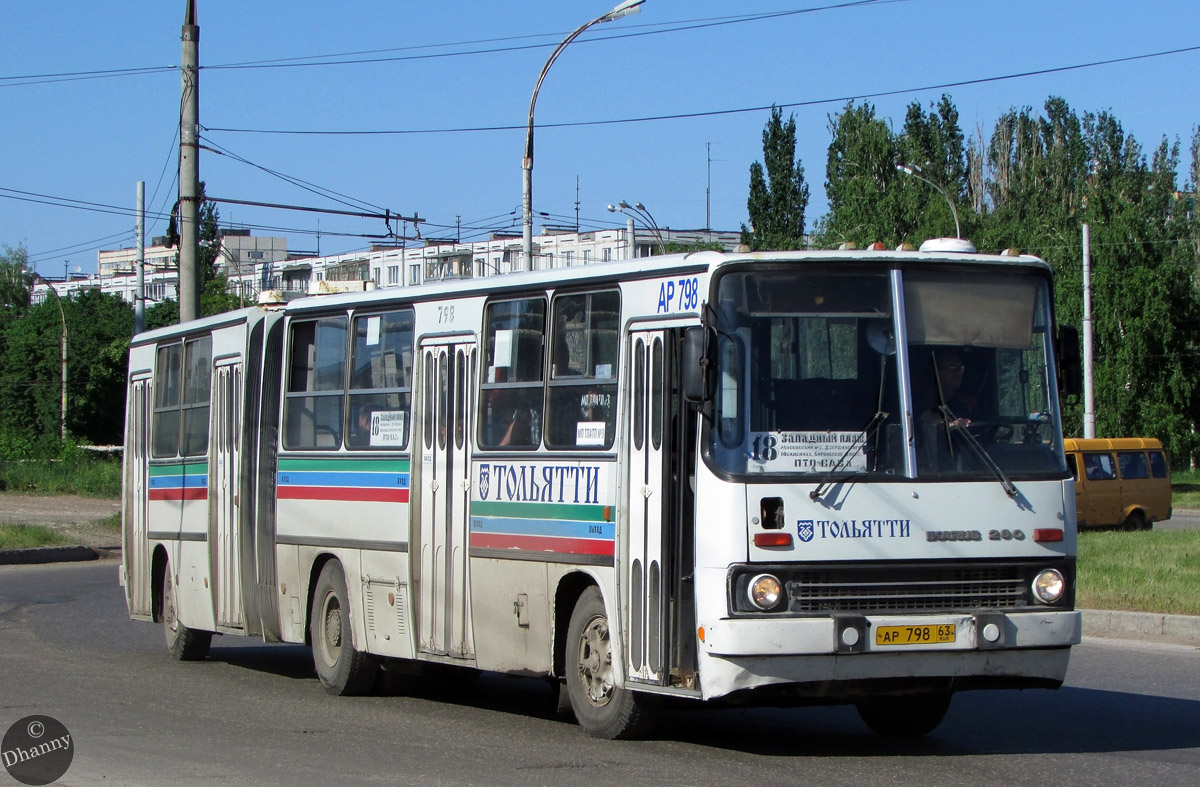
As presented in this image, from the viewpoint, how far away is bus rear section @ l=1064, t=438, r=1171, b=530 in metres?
33.7

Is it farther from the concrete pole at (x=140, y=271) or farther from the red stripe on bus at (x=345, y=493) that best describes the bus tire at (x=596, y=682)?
the concrete pole at (x=140, y=271)

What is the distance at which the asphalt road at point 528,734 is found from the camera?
8203 millimetres

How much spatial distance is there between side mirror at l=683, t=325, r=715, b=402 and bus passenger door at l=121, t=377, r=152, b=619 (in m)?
8.88

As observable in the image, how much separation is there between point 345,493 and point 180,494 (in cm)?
353

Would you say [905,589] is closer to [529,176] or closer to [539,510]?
[539,510]

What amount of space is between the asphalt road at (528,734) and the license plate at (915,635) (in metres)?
0.66

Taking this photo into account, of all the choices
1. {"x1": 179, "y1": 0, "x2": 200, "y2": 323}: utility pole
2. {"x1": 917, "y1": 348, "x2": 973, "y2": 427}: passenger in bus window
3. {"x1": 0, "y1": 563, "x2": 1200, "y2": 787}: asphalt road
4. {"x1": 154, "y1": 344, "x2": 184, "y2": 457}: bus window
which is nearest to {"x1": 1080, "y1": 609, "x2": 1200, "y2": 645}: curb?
{"x1": 0, "y1": 563, "x2": 1200, "y2": 787}: asphalt road

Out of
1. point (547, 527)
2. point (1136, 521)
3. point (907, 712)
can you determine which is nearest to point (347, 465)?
point (547, 527)

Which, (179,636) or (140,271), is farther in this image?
(140,271)

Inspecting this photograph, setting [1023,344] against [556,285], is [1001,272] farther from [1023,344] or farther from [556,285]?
[556,285]

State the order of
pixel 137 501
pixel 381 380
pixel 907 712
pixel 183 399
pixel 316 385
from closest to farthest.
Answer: pixel 907 712, pixel 381 380, pixel 316 385, pixel 183 399, pixel 137 501

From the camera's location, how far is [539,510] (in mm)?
9922

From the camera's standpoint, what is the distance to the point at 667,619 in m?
8.75

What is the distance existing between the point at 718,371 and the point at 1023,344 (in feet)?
5.92
